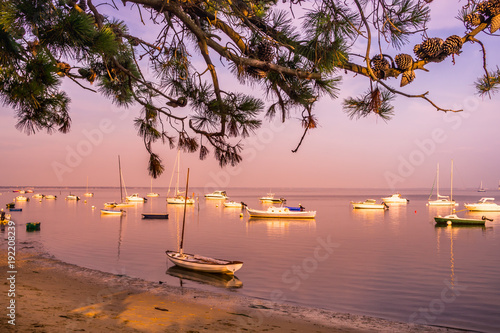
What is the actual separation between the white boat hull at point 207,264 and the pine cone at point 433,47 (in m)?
16.8

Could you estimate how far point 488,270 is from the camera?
24.5m

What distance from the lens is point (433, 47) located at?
2.54 m

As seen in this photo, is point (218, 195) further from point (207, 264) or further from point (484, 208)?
point (207, 264)

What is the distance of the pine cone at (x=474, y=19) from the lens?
2562 millimetres

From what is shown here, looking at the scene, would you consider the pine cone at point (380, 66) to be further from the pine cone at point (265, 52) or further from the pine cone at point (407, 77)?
the pine cone at point (265, 52)

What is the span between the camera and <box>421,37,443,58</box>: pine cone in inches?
99.7

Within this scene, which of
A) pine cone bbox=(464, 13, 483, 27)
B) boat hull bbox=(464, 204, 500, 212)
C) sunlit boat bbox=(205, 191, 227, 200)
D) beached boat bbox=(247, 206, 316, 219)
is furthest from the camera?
sunlit boat bbox=(205, 191, 227, 200)

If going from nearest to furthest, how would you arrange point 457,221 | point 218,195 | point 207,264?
point 207,264 → point 457,221 → point 218,195

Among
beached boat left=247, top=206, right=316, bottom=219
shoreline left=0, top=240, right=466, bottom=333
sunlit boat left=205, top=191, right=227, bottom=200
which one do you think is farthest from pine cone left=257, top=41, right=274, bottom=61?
sunlit boat left=205, top=191, right=227, bottom=200

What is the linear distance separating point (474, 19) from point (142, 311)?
990 centimetres

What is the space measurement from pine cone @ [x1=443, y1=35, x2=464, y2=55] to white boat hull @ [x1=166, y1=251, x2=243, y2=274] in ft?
55.2

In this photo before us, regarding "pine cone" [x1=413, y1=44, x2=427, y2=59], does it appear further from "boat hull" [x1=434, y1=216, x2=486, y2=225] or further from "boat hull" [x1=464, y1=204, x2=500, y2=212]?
"boat hull" [x1=464, y1=204, x2=500, y2=212]

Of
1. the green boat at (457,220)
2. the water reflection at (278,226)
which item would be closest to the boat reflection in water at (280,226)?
the water reflection at (278,226)

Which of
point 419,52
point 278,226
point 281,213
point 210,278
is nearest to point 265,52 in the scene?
point 419,52
